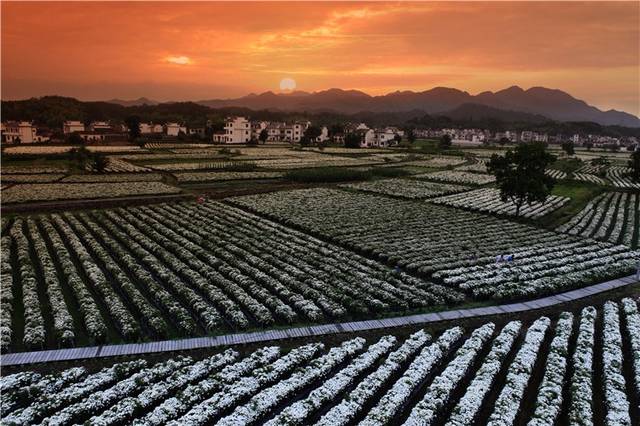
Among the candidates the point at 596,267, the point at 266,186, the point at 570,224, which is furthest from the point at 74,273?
the point at 570,224

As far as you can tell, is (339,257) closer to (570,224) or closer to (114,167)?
(570,224)

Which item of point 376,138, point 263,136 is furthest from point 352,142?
point 263,136

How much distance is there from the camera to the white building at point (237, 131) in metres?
141

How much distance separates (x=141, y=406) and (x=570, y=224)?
43.8 metres

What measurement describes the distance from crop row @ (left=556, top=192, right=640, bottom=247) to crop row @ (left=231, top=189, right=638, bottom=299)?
3.53m

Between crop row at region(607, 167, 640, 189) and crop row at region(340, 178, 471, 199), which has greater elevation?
crop row at region(607, 167, 640, 189)

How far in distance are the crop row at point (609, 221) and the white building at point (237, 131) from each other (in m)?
103

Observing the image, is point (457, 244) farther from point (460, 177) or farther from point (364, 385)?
point (460, 177)

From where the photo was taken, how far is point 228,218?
150 feet

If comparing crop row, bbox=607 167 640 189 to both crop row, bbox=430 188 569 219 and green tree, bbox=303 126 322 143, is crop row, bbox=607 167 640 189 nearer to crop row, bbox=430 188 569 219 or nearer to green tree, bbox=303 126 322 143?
crop row, bbox=430 188 569 219

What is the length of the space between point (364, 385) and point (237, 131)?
13089cm

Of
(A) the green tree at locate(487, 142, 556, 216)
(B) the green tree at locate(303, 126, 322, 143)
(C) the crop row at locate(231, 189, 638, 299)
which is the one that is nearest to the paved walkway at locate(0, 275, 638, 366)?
(C) the crop row at locate(231, 189, 638, 299)

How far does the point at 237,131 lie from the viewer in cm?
14200

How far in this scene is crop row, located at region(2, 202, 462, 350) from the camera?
22828mm
